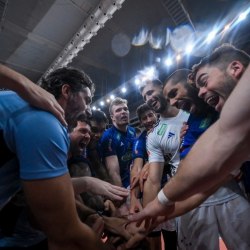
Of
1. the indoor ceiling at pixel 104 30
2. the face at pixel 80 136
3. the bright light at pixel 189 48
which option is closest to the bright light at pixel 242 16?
the indoor ceiling at pixel 104 30

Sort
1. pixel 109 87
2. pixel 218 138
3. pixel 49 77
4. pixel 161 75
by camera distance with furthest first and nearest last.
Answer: pixel 109 87 → pixel 161 75 → pixel 49 77 → pixel 218 138

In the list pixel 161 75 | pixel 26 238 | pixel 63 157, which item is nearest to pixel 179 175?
pixel 63 157

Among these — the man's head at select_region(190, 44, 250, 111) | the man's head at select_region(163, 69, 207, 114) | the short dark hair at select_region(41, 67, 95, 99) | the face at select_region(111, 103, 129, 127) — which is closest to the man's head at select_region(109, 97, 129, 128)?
the face at select_region(111, 103, 129, 127)

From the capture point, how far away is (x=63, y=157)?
107 cm

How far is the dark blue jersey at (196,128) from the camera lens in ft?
→ 7.08

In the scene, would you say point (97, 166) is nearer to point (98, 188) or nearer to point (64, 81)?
point (98, 188)

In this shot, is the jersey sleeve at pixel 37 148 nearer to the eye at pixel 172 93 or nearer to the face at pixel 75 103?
the face at pixel 75 103

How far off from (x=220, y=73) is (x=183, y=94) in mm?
648

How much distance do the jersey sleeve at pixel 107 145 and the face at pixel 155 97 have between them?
0.86 m

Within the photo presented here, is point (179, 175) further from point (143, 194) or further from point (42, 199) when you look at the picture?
point (143, 194)

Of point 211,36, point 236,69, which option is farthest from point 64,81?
point 211,36

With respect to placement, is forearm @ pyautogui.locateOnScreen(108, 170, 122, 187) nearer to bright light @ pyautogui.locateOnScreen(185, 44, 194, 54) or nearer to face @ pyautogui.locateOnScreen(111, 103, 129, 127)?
face @ pyautogui.locateOnScreen(111, 103, 129, 127)

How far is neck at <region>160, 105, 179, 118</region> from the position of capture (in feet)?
9.61

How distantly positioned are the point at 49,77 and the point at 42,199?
1096mm
